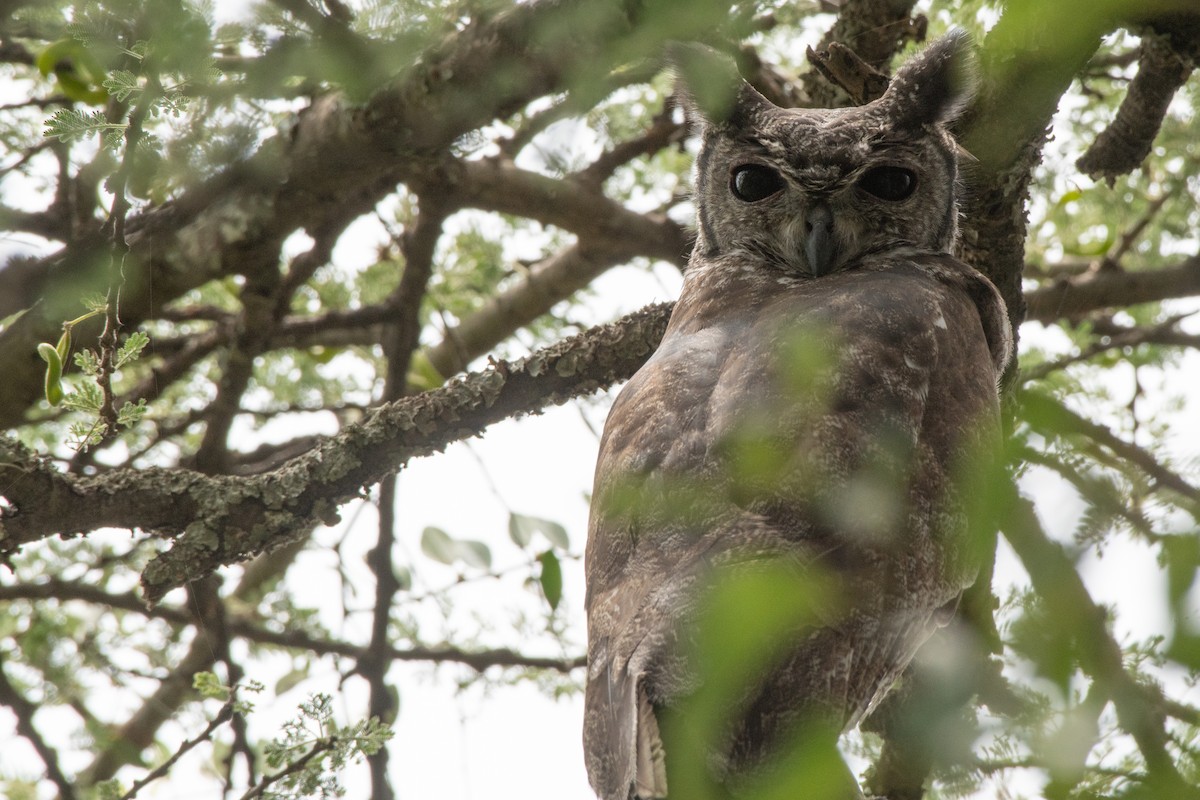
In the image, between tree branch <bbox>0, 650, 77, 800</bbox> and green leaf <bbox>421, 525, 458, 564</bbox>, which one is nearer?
tree branch <bbox>0, 650, 77, 800</bbox>

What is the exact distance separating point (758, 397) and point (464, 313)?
9.96 feet

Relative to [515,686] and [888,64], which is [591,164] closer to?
[888,64]

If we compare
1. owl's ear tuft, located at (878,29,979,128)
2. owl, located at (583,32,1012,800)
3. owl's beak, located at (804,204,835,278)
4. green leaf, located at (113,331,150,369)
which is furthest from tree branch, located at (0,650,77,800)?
owl's ear tuft, located at (878,29,979,128)

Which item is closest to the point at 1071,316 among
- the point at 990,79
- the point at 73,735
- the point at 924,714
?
the point at 990,79

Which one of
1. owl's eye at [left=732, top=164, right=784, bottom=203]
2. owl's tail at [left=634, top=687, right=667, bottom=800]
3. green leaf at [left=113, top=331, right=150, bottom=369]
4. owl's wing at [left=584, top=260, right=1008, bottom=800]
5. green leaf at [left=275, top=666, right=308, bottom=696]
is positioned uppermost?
owl's eye at [left=732, top=164, right=784, bottom=203]

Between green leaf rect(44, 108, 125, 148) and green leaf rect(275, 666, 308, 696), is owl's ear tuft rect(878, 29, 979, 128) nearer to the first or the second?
green leaf rect(44, 108, 125, 148)

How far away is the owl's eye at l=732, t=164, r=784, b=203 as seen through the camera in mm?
2920

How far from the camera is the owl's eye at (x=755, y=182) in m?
2.92

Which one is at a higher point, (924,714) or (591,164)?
(591,164)

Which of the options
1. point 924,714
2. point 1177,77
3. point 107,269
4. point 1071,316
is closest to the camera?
point 924,714

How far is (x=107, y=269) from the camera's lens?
1826 mm

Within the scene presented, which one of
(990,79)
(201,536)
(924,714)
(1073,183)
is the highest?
(1073,183)

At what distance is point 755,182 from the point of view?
9.74 ft

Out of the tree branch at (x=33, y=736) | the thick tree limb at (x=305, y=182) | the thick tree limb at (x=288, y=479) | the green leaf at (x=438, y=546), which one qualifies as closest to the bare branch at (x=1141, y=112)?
the thick tree limb at (x=288, y=479)
